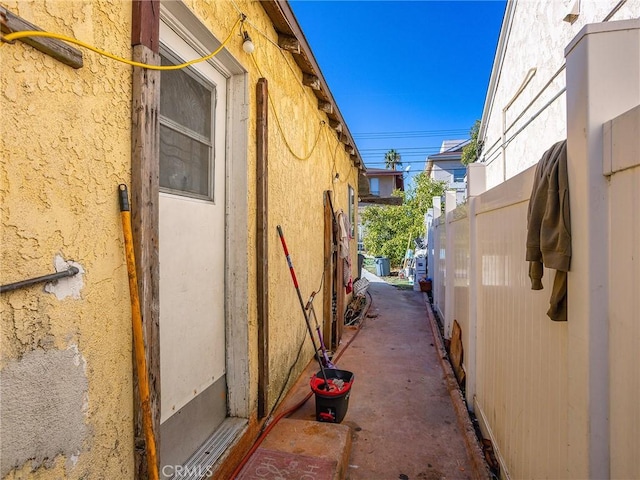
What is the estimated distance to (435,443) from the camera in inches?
116

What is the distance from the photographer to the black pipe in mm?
1052

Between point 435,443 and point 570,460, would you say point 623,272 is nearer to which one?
point 570,460

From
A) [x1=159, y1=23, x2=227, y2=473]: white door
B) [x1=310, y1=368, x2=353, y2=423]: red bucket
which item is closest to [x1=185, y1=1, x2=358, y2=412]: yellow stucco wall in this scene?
[x1=159, y1=23, x2=227, y2=473]: white door

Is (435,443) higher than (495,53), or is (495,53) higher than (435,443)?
(495,53)

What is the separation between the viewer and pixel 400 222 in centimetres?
1741

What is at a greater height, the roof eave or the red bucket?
the roof eave

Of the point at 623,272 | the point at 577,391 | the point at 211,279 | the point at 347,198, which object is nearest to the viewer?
the point at 623,272

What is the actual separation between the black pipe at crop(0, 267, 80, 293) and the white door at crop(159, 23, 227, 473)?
0.71 meters

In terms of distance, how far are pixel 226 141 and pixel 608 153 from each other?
2.40m

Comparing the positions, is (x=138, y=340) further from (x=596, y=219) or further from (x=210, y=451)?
(x=596, y=219)

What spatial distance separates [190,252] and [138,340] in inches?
33.4

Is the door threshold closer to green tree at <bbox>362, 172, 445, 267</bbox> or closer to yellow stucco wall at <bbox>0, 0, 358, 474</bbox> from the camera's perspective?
yellow stucco wall at <bbox>0, 0, 358, 474</bbox>

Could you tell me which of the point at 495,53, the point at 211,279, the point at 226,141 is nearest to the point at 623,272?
the point at 211,279

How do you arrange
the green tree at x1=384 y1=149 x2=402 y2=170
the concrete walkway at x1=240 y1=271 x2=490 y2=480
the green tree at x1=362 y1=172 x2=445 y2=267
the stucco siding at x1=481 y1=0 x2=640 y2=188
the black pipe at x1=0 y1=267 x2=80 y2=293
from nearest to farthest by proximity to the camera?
the black pipe at x1=0 y1=267 x2=80 y2=293, the concrete walkway at x1=240 y1=271 x2=490 y2=480, the stucco siding at x1=481 y1=0 x2=640 y2=188, the green tree at x1=362 y1=172 x2=445 y2=267, the green tree at x1=384 y1=149 x2=402 y2=170
